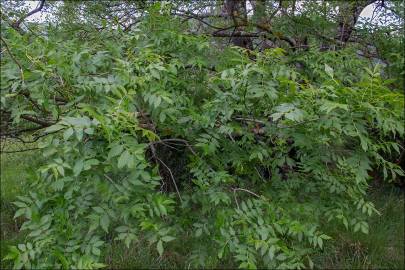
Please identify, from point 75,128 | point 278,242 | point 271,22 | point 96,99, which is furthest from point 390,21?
point 75,128

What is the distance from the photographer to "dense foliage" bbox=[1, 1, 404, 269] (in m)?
1.71

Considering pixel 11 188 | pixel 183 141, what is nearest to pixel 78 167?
pixel 183 141

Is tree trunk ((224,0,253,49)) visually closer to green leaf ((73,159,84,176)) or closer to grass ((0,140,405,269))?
grass ((0,140,405,269))

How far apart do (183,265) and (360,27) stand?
2525mm

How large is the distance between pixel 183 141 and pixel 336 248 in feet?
7.86

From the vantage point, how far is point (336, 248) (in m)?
4.19

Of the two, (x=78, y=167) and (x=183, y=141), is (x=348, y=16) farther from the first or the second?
(x=78, y=167)

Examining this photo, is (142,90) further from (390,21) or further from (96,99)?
(390,21)

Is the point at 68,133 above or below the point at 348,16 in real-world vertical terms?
below

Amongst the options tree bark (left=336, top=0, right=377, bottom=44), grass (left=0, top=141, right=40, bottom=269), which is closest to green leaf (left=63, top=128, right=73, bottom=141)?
grass (left=0, top=141, right=40, bottom=269)

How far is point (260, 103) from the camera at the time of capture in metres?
2.17

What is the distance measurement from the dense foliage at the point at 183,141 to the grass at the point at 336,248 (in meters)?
1.27

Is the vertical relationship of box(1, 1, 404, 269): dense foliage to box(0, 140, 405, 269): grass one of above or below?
above

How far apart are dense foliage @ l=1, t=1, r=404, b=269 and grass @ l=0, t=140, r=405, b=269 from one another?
4.18 ft
